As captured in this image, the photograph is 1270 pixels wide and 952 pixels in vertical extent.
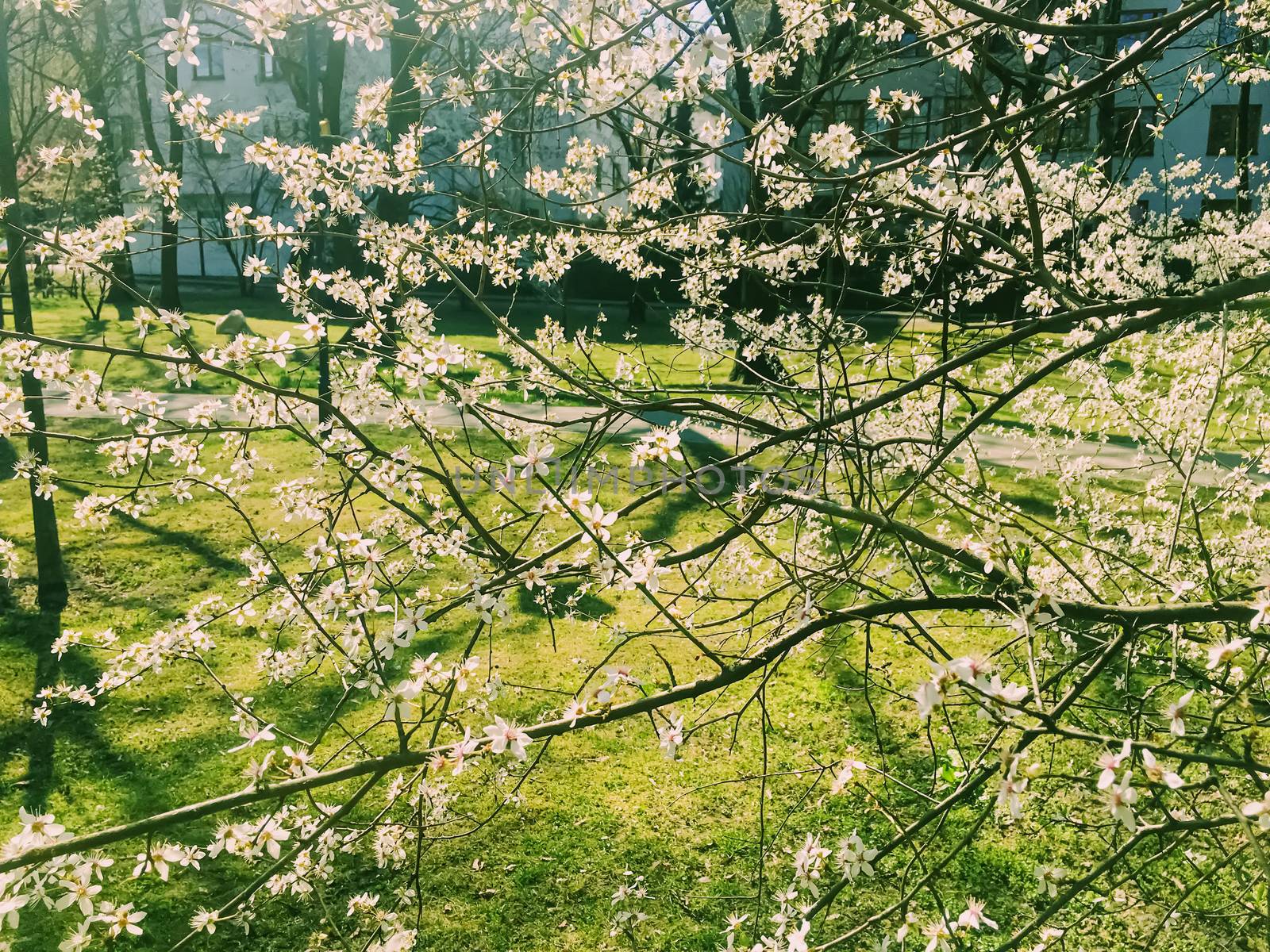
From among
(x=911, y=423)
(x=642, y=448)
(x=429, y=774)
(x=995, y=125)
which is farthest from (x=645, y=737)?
(x=995, y=125)

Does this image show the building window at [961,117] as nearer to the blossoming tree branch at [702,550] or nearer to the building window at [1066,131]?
the blossoming tree branch at [702,550]

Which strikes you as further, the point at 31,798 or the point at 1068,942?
the point at 31,798

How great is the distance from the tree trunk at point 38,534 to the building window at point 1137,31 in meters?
4.96

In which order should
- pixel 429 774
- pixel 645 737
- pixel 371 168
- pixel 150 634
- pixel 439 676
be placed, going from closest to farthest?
pixel 439 676 < pixel 429 774 < pixel 371 168 < pixel 645 737 < pixel 150 634

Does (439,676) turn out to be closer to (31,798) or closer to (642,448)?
(642,448)

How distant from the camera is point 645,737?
540 centimetres

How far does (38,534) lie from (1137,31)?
22.6 ft

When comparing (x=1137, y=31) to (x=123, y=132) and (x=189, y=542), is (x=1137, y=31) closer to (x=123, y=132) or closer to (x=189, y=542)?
(x=189, y=542)

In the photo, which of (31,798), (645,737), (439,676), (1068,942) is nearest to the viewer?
(439,676)

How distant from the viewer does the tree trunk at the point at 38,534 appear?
4918mm

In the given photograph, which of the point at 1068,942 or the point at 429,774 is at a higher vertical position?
the point at 429,774

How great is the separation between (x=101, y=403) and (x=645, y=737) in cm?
351

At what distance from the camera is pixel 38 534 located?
6.43 metres

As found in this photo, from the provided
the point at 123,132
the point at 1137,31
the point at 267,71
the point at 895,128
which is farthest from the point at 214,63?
the point at 1137,31
